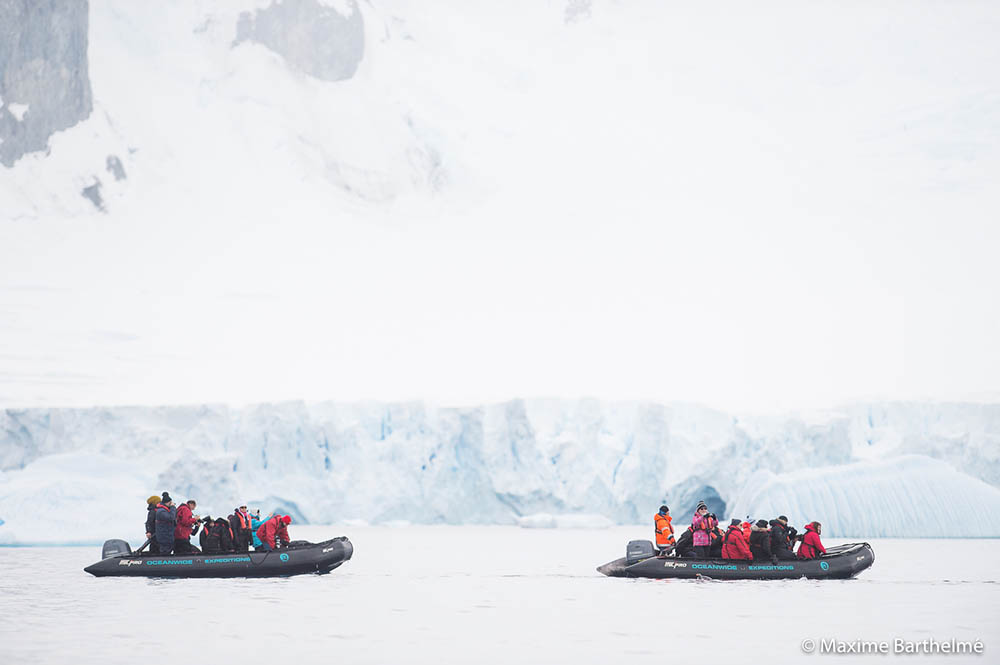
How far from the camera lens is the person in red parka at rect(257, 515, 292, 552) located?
19344 mm

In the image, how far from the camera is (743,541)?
61.1 feet

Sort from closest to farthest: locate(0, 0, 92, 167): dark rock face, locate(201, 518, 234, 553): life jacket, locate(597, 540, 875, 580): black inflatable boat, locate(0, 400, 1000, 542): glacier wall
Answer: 1. locate(597, 540, 875, 580): black inflatable boat
2. locate(201, 518, 234, 553): life jacket
3. locate(0, 400, 1000, 542): glacier wall
4. locate(0, 0, 92, 167): dark rock face

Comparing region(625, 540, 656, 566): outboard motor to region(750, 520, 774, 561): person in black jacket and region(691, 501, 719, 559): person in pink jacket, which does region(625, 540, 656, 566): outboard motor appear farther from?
region(750, 520, 774, 561): person in black jacket

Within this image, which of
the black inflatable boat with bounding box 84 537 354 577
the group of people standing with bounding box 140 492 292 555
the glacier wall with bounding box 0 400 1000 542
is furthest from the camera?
the glacier wall with bounding box 0 400 1000 542

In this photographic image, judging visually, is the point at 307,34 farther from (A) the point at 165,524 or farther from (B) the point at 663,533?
(B) the point at 663,533

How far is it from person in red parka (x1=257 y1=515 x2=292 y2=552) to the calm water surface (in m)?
0.79

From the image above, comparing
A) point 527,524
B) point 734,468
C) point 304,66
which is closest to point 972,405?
point 734,468

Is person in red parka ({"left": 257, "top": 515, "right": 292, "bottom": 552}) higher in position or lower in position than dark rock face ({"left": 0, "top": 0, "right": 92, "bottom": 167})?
lower

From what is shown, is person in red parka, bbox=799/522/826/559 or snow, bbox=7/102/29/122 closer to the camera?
person in red parka, bbox=799/522/826/559

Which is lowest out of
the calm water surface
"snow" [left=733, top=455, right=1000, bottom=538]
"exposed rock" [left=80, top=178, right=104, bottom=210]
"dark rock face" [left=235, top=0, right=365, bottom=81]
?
the calm water surface

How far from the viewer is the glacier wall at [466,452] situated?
3759 cm

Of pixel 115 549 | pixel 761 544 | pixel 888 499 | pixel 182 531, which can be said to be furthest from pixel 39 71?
pixel 761 544

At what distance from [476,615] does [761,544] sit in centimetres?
607

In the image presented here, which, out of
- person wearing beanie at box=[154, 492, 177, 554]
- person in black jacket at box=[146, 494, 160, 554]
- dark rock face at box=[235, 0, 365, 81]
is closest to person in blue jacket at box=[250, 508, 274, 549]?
person wearing beanie at box=[154, 492, 177, 554]
